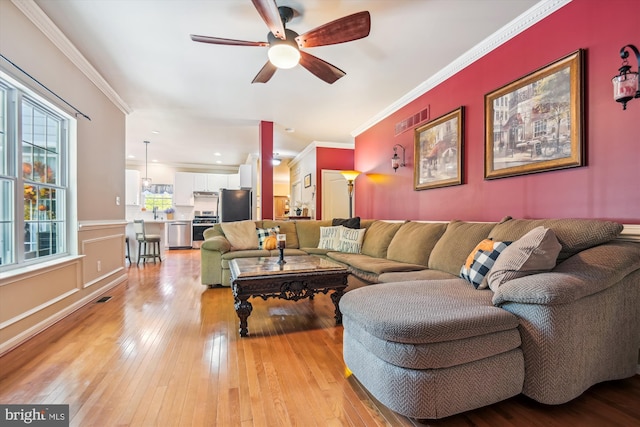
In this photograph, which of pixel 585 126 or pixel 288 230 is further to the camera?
pixel 288 230

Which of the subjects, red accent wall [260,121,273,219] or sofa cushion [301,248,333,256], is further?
red accent wall [260,121,273,219]

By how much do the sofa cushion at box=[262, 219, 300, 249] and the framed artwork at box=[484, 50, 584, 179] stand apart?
9.22 ft

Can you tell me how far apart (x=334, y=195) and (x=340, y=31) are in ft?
15.4

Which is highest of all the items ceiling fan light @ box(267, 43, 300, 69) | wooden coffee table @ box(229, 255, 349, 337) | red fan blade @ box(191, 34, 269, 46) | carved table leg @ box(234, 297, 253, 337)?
red fan blade @ box(191, 34, 269, 46)

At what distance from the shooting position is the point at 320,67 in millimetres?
2662

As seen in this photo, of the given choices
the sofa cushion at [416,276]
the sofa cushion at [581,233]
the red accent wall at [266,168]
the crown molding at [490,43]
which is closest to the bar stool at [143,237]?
the red accent wall at [266,168]

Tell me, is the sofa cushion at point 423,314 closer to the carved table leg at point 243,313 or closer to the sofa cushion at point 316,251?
the carved table leg at point 243,313

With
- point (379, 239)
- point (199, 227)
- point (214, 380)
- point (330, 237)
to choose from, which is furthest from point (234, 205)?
point (214, 380)

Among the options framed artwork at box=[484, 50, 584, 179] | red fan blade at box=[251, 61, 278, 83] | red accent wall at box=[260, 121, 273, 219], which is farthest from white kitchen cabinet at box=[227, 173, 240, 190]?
framed artwork at box=[484, 50, 584, 179]

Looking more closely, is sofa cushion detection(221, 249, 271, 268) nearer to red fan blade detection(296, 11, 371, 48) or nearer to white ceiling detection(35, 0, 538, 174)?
white ceiling detection(35, 0, 538, 174)

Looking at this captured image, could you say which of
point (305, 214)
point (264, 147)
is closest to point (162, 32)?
point (264, 147)

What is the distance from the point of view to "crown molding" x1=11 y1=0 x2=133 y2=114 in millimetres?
2271

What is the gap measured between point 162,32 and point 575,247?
3594mm

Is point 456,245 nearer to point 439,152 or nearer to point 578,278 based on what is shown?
point 578,278
